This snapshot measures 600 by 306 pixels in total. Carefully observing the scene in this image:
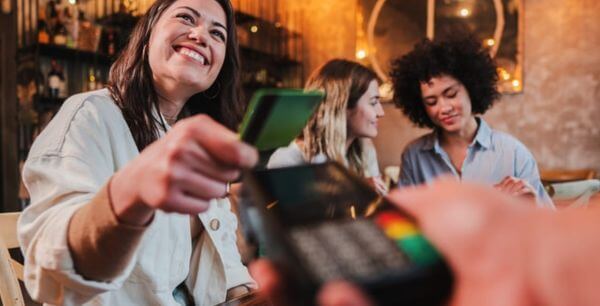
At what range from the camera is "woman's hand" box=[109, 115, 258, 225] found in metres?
0.45

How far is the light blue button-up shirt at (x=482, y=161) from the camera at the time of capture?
1.95 m

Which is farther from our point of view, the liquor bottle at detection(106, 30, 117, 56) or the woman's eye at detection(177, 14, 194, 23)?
the liquor bottle at detection(106, 30, 117, 56)

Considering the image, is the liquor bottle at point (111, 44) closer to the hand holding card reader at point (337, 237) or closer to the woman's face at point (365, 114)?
the woman's face at point (365, 114)

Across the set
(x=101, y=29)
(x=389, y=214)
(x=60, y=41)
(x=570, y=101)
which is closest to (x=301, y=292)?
(x=389, y=214)

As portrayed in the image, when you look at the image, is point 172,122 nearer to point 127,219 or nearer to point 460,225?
point 127,219

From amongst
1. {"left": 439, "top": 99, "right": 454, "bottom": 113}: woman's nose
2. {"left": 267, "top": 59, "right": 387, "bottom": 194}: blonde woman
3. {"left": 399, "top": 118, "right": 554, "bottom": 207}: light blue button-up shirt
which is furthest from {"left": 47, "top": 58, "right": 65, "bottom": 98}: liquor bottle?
{"left": 439, "top": 99, "right": 454, "bottom": 113}: woman's nose

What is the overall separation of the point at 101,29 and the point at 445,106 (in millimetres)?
2733

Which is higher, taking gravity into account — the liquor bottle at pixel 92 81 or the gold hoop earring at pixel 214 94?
the liquor bottle at pixel 92 81

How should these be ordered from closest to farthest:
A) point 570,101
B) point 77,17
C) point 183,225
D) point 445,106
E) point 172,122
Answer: point 183,225, point 172,122, point 445,106, point 77,17, point 570,101

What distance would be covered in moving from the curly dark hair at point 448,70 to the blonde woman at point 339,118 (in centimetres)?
18

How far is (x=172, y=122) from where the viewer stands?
1.32 m

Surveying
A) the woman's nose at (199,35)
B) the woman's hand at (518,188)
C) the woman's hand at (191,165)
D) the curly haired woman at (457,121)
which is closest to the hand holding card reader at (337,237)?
the woman's hand at (191,165)

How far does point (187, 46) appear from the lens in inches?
47.5

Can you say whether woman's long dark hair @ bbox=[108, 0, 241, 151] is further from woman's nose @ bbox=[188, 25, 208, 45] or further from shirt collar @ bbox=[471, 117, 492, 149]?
shirt collar @ bbox=[471, 117, 492, 149]
